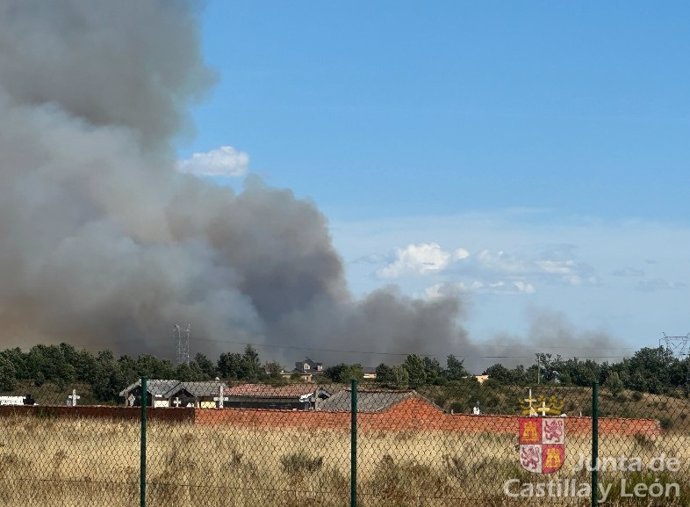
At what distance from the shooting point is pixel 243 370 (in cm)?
10506

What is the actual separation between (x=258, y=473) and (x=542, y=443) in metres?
6.51

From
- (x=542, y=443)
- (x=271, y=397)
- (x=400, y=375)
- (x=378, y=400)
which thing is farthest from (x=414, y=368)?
(x=542, y=443)

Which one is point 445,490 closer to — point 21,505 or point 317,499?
point 317,499

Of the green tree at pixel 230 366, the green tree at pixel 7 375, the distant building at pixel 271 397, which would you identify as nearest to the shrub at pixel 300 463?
the distant building at pixel 271 397

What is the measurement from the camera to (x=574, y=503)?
53.8ft

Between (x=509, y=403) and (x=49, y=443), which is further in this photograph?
(x=509, y=403)

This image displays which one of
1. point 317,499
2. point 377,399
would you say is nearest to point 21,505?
point 317,499

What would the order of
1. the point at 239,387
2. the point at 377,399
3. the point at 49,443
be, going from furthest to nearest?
the point at 239,387 → the point at 377,399 → the point at 49,443

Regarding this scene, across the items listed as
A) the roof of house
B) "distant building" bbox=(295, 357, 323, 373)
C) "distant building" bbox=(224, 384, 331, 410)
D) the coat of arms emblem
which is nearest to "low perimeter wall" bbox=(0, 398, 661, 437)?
"distant building" bbox=(224, 384, 331, 410)

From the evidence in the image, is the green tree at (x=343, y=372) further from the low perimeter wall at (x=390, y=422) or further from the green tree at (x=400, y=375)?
the low perimeter wall at (x=390, y=422)

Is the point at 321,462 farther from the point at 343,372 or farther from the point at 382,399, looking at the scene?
the point at 343,372

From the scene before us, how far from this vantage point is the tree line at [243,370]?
73812 mm

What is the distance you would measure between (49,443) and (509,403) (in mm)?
28274

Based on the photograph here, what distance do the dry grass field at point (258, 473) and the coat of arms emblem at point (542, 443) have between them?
111cm
